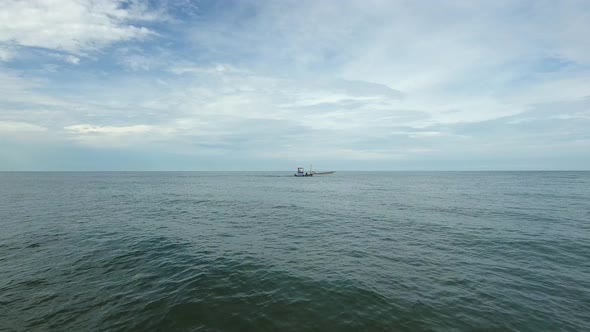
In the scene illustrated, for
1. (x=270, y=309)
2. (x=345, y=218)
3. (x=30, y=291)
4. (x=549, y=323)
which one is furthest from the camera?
(x=345, y=218)

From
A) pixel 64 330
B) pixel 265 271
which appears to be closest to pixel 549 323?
pixel 265 271

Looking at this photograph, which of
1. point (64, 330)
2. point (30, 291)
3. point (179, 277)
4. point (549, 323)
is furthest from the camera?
point (179, 277)

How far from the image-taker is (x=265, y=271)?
16.6 metres

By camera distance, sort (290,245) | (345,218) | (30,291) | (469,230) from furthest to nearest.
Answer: (345,218)
(469,230)
(290,245)
(30,291)

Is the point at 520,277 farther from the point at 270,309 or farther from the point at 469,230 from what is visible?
the point at 270,309

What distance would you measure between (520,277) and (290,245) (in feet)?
52.2

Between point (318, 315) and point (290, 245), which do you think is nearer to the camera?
point (318, 315)

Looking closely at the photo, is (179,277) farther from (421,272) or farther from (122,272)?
(421,272)

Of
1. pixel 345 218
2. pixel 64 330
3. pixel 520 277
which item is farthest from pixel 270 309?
pixel 345 218

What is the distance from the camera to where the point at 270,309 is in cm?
1212

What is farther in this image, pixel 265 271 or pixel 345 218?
pixel 345 218

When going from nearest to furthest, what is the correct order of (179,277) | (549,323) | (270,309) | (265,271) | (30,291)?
(549,323) < (270,309) < (30,291) < (179,277) < (265,271)

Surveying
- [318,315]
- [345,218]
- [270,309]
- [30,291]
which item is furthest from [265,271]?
[345,218]

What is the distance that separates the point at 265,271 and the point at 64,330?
9.81 meters
